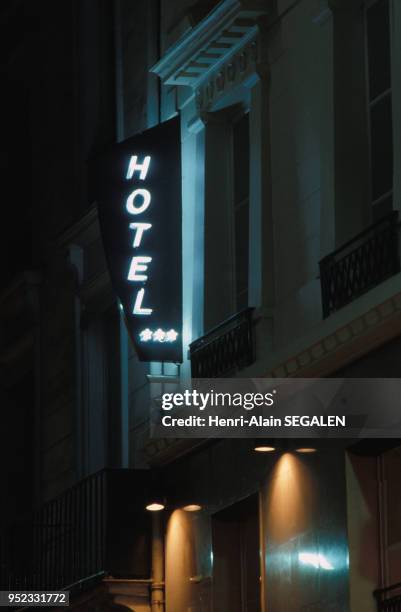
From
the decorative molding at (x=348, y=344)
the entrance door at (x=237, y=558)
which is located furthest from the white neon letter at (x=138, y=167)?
the decorative molding at (x=348, y=344)

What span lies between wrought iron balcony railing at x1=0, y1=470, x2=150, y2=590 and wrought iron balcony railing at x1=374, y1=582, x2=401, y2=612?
5.30 meters

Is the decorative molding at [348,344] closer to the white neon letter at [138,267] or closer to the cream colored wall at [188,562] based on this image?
the cream colored wall at [188,562]

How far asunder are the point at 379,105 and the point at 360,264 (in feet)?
5.77

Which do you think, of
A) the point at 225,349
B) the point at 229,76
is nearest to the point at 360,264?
the point at 225,349

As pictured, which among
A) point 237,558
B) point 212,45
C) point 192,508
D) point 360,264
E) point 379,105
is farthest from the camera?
point 212,45

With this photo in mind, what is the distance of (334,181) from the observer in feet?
63.9

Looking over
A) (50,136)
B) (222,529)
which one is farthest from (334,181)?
(50,136)

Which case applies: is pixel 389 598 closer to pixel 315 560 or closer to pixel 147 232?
pixel 315 560

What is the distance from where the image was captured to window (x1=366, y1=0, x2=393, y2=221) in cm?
1916

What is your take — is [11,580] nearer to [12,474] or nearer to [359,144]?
[12,474]

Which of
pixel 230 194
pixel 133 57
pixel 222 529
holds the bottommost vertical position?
pixel 222 529

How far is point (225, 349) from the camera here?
21766mm

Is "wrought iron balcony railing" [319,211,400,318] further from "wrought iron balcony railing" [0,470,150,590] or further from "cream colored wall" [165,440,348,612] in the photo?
"wrought iron balcony railing" [0,470,150,590]

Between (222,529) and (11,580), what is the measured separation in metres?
5.49
